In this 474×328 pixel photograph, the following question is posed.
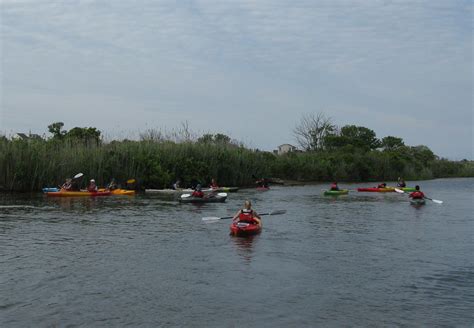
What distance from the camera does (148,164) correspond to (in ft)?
126

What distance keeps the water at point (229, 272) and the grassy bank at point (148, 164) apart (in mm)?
11455

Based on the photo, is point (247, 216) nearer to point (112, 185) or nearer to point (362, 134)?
point (112, 185)

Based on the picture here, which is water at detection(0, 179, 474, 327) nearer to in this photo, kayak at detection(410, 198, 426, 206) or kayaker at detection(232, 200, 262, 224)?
kayaker at detection(232, 200, 262, 224)

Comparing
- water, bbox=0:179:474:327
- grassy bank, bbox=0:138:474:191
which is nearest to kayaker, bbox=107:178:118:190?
grassy bank, bbox=0:138:474:191

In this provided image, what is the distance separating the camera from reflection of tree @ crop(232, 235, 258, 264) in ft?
48.0

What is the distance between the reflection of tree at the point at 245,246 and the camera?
1462cm

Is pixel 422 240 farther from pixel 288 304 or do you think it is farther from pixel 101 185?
pixel 101 185

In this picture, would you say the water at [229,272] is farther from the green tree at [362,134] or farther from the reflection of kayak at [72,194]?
the green tree at [362,134]

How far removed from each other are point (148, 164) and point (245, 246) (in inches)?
921

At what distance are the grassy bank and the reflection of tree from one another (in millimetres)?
20934

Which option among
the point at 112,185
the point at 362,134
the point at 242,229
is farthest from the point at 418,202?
the point at 362,134

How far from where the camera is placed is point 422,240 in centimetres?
1772

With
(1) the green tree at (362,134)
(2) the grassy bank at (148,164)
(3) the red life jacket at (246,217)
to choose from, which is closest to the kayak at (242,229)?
(3) the red life jacket at (246,217)

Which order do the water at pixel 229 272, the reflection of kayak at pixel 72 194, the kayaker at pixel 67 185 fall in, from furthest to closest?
the kayaker at pixel 67 185 → the reflection of kayak at pixel 72 194 → the water at pixel 229 272
